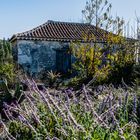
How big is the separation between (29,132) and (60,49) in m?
24.8

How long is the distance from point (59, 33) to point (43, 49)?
8.11 feet

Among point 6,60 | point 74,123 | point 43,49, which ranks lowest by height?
point 6,60

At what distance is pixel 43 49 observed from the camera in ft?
93.4

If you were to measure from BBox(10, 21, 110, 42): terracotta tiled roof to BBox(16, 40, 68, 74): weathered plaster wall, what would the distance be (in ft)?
1.30

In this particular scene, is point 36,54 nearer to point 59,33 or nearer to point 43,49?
point 43,49

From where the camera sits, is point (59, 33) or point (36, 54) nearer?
point (36, 54)

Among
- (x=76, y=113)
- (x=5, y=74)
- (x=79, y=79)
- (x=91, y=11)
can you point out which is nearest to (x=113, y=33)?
(x=91, y=11)

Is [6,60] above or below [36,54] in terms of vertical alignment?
below

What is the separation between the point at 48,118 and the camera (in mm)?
4340

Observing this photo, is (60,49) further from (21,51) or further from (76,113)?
(76,113)

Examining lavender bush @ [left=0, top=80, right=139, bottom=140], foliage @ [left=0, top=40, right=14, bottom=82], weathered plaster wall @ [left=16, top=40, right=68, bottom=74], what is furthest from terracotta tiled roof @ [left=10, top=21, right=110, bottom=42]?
lavender bush @ [left=0, top=80, right=139, bottom=140]

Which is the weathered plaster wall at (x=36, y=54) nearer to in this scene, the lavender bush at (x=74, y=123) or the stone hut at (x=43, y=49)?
the stone hut at (x=43, y=49)

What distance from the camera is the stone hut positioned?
28016 millimetres

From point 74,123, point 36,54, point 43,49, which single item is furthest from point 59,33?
point 74,123
